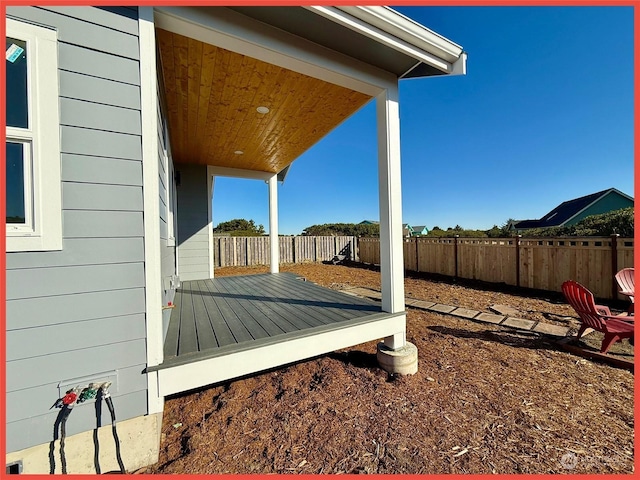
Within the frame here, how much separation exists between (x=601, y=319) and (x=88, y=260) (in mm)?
5277

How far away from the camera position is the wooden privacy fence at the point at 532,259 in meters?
5.16

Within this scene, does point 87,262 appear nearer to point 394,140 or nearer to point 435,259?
point 394,140

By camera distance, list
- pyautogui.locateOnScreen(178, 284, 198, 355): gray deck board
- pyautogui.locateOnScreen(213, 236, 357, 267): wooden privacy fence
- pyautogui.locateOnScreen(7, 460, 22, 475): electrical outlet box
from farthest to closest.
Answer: pyautogui.locateOnScreen(213, 236, 357, 267): wooden privacy fence → pyautogui.locateOnScreen(178, 284, 198, 355): gray deck board → pyautogui.locateOnScreen(7, 460, 22, 475): electrical outlet box

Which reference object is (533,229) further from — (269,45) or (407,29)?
(269,45)

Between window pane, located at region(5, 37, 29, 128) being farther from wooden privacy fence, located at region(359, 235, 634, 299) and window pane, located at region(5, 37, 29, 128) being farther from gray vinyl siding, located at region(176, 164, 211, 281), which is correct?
wooden privacy fence, located at region(359, 235, 634, 299)

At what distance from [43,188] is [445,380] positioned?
142 inches

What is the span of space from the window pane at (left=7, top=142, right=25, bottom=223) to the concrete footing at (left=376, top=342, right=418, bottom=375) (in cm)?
307

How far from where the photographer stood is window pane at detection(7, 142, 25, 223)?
1358 mm

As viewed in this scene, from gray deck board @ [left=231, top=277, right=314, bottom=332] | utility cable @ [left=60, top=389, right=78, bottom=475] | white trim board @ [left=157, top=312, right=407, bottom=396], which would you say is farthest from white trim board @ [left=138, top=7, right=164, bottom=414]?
gray deck board @ [left=231, top=277, right=314, bottom=332]

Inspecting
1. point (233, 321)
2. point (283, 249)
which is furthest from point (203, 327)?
point (283, 249)

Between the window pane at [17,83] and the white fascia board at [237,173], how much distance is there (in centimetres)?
434

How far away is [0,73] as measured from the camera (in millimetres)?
1317

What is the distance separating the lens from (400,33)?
2172 millimetres

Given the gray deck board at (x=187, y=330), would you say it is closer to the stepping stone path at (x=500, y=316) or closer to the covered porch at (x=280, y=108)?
the covered porch at (x=280, y=108)
